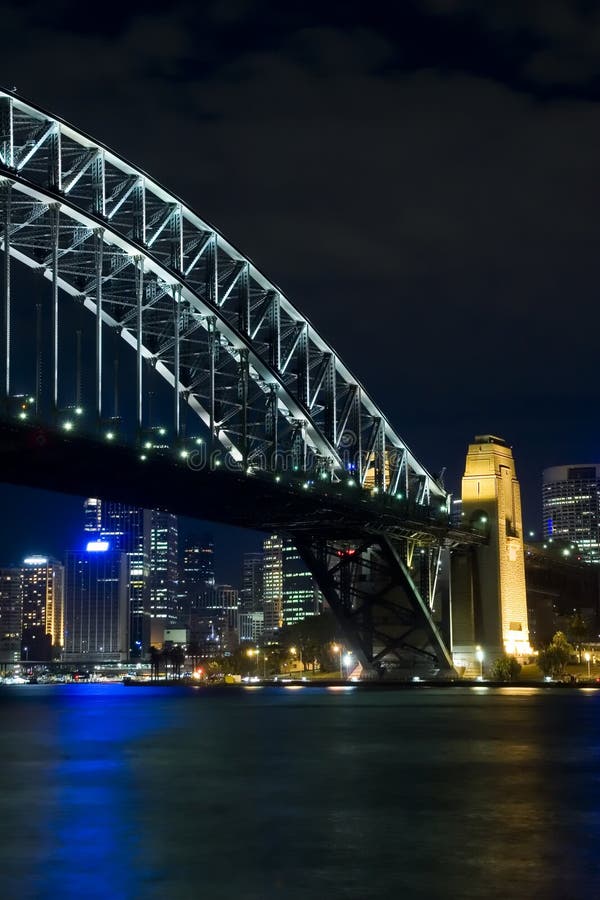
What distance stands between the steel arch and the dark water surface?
2601 centimetres

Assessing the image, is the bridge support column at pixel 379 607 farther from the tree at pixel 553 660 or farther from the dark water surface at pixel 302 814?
the dark water surface at pixel 302 814

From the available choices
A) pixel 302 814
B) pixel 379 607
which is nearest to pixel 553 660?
pixel 379 607

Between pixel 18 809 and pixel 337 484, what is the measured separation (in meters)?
63.3

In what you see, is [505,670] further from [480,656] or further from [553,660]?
[553,660]

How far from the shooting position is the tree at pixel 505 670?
4122 inches

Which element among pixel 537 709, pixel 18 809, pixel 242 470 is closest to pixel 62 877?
pixel 18 809

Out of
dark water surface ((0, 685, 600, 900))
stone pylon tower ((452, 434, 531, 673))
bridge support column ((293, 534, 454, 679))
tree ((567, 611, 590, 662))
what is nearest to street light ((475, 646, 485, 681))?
stone pylon tower ((452, 434, 531, 673))

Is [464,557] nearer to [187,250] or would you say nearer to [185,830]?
[187,250]

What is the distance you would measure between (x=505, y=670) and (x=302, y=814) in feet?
275

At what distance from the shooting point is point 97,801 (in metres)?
24.8

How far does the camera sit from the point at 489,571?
110m

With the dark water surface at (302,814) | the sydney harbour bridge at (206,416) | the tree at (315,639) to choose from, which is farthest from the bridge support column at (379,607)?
the dark water surface at (302,814)

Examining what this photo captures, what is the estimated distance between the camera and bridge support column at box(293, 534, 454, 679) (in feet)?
314

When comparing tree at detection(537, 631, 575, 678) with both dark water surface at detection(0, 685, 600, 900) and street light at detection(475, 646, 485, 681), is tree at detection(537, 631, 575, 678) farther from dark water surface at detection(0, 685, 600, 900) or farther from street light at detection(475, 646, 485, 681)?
dark water surface at detection(0, 685, 600, 900)
